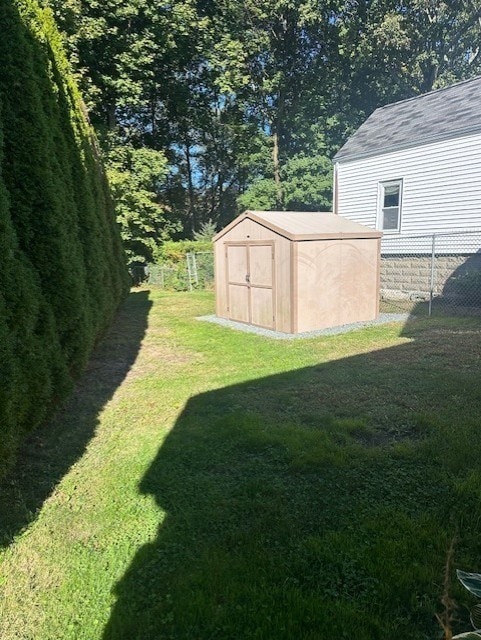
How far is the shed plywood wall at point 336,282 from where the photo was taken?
7.76m

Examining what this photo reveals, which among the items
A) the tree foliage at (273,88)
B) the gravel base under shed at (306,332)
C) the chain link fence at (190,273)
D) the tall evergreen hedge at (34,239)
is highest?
the tree foliage at (273,88)

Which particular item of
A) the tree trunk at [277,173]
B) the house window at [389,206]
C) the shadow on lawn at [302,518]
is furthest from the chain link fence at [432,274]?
the tree trunk at [277,173]

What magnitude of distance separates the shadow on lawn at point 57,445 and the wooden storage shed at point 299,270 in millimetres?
2900

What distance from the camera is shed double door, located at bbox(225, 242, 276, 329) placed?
8164mm

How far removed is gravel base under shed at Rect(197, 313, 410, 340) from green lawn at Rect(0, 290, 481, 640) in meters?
2.73

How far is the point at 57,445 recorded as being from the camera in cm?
346

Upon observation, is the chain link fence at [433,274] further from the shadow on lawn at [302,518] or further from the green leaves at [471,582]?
the green leaves at [471,582]

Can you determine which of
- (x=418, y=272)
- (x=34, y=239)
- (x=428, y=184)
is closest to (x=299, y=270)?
(x=34, y=239)

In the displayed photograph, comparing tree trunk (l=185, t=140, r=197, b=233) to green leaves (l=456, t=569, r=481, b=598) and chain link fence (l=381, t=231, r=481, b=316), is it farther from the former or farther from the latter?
green leaves (l=456, t=569, r=481, b=598)

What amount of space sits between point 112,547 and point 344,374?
138 inches

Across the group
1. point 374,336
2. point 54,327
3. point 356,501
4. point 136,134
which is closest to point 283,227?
point 374,336

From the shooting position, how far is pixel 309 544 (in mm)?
2166

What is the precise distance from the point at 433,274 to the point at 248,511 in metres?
10.0

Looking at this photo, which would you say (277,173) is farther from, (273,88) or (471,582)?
(471,582)
